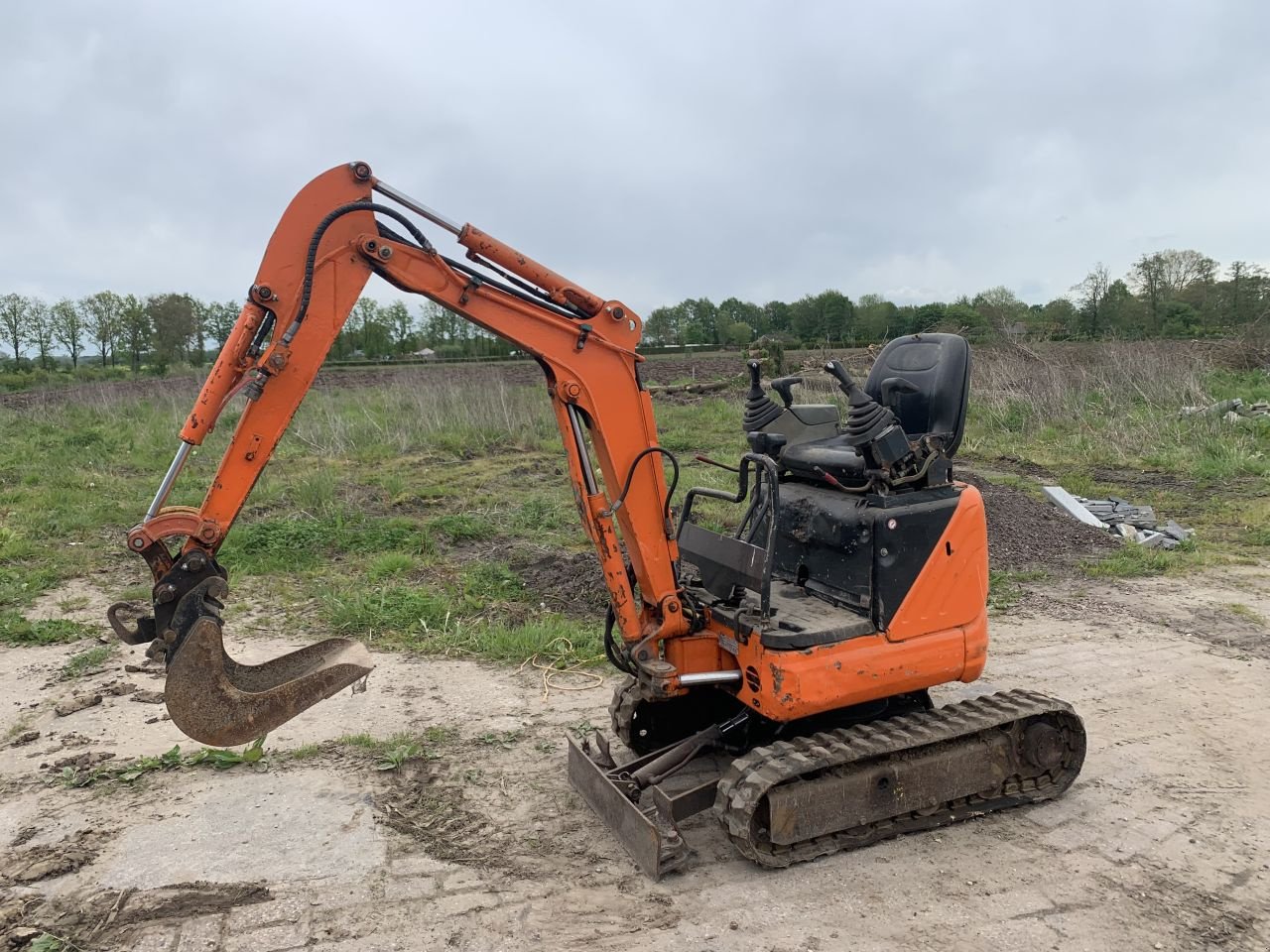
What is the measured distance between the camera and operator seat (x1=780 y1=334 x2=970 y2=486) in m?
4.71

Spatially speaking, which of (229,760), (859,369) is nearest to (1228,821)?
A: (229,760)

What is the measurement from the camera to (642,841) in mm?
3775

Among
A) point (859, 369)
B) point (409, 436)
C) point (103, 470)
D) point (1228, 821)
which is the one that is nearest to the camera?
point (1228, 821)

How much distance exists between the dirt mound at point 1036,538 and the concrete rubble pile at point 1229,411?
20.4ft

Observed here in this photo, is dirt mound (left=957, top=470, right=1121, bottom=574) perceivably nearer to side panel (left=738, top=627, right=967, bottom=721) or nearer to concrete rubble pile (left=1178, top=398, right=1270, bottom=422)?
side panel (left=738, top=627, right=967, bottom=721)

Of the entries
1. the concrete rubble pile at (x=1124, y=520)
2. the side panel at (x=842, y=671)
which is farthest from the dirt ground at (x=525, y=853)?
the concrete rubble pile at (x=1124, y=520)

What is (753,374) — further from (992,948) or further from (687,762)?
(992,948)

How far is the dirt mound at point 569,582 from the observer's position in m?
7.43

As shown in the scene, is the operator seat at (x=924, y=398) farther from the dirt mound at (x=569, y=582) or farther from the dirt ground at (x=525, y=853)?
the dirt mound at (x=569, y=582)

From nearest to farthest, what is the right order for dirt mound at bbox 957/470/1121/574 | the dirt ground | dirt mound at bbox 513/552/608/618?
the dirt ground < dirt mound at bbox 513/552/608/618 < dirt mound at bbox 957/470/1121/574

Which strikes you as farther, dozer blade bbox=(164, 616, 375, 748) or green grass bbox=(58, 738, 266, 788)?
green grass bbox=(58, 738, 266, 788)

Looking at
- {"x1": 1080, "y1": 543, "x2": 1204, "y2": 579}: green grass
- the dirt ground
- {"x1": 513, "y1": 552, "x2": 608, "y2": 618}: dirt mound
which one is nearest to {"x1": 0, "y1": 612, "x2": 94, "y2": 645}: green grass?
the dirt ground

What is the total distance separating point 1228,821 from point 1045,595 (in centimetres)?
382

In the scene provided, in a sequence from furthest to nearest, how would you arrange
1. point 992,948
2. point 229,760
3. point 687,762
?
point 229,760
point 687,762
point 992,948
